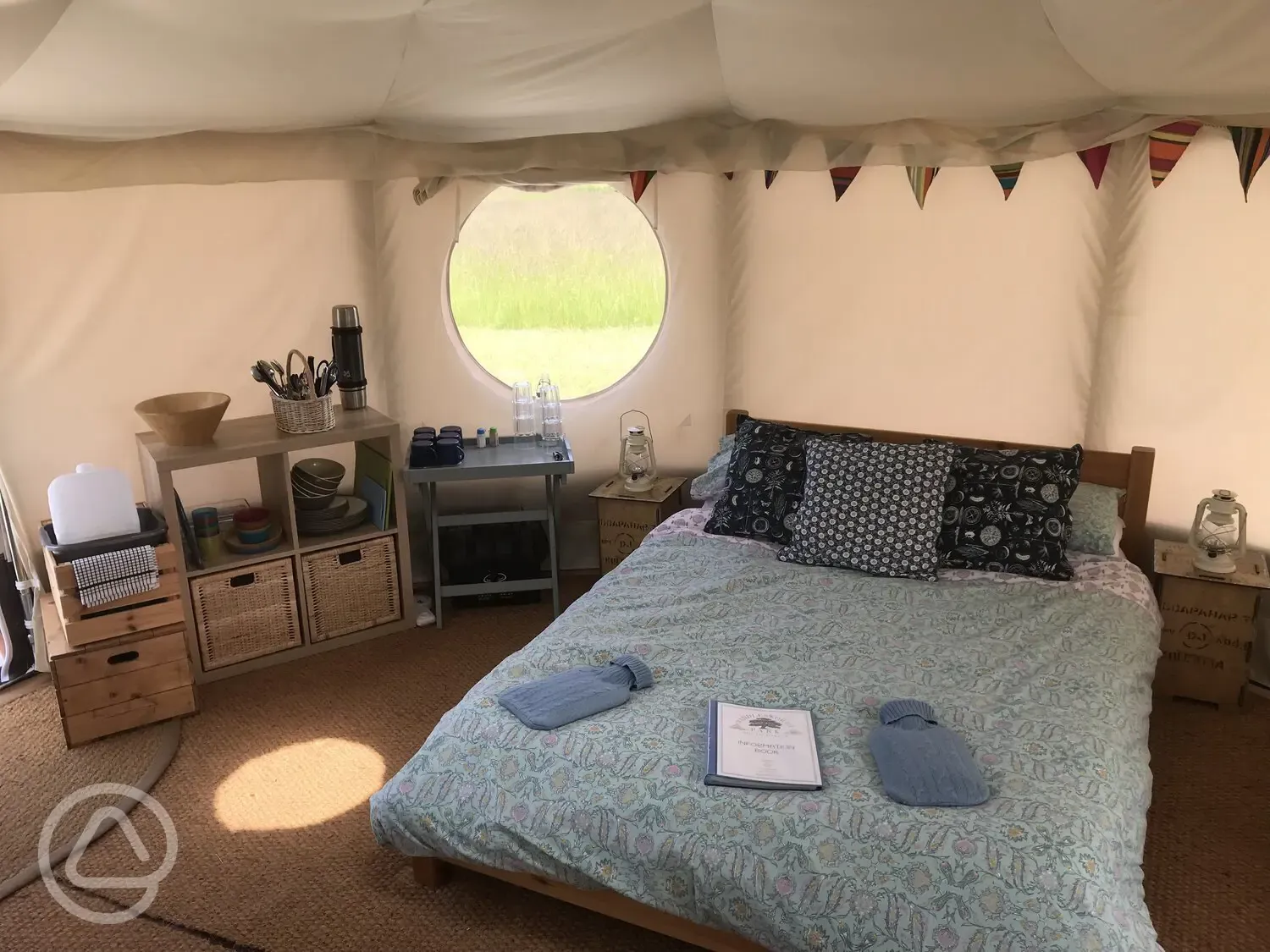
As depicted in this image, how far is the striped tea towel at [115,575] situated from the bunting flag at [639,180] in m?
2.19

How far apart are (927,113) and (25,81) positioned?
8.58ft

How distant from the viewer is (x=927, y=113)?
3205mm

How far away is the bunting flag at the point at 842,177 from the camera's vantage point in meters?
3.65

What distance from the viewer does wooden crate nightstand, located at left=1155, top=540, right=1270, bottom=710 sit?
3100mm

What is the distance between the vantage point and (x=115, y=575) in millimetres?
3010

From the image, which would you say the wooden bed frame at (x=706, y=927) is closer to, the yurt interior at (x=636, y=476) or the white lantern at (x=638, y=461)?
the yurt interior at (x=636, y=476)

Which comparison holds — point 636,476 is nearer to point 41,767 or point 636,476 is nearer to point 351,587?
point 351,587

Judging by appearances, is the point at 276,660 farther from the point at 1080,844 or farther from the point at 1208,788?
the point at 1208,788

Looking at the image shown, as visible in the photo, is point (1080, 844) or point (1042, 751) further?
point (1042, 751)

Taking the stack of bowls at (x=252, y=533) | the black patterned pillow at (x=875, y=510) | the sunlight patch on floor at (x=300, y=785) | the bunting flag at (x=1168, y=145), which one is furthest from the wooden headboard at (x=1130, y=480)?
the stack of bowls at (x=252, y=533)

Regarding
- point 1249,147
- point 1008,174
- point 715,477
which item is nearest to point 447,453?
point 715,477

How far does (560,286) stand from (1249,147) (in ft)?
8.42

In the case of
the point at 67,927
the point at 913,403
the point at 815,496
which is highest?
the point at 913,403

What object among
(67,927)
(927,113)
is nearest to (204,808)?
(67,927)
